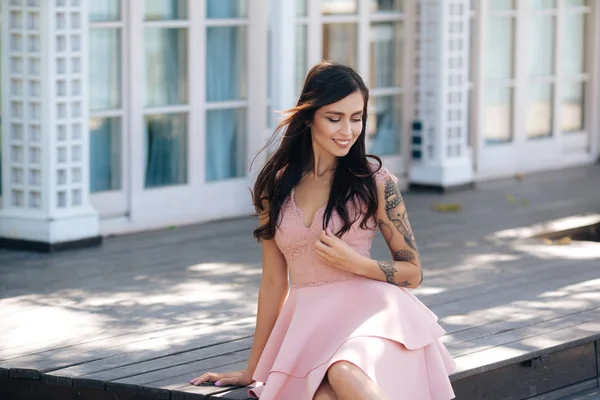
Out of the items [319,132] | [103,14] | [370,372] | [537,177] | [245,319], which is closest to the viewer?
[370,372]

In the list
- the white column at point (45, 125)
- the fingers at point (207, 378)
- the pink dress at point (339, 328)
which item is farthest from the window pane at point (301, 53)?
the pink dress at point (339, 328)

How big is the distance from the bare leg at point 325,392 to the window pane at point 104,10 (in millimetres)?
4556

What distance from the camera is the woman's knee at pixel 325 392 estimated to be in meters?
4.16

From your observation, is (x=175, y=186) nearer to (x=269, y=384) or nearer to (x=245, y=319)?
(x=245, y=319)

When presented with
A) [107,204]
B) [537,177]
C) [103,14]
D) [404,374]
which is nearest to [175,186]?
[107,204]

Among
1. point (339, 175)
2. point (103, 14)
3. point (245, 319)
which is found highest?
point (103, 14)

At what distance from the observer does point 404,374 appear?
4242 millimetres

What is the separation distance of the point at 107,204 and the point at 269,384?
4.22 meters

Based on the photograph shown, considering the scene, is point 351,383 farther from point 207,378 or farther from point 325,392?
point 207,378

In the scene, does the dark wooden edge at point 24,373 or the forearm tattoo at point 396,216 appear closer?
the forearm tattoo at point 396,216

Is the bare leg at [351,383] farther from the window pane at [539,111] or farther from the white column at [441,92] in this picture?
the window pane at [539,111]

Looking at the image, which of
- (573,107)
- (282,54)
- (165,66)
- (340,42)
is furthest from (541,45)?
(165,66)

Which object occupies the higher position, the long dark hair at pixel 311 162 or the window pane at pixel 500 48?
the window pane at pixel 500 48

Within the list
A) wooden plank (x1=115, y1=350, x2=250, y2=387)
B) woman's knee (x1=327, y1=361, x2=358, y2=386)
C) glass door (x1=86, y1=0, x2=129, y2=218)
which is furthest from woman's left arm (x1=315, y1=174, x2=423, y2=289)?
glass door (x1=86, y1=0, x2=129, y2=218)
